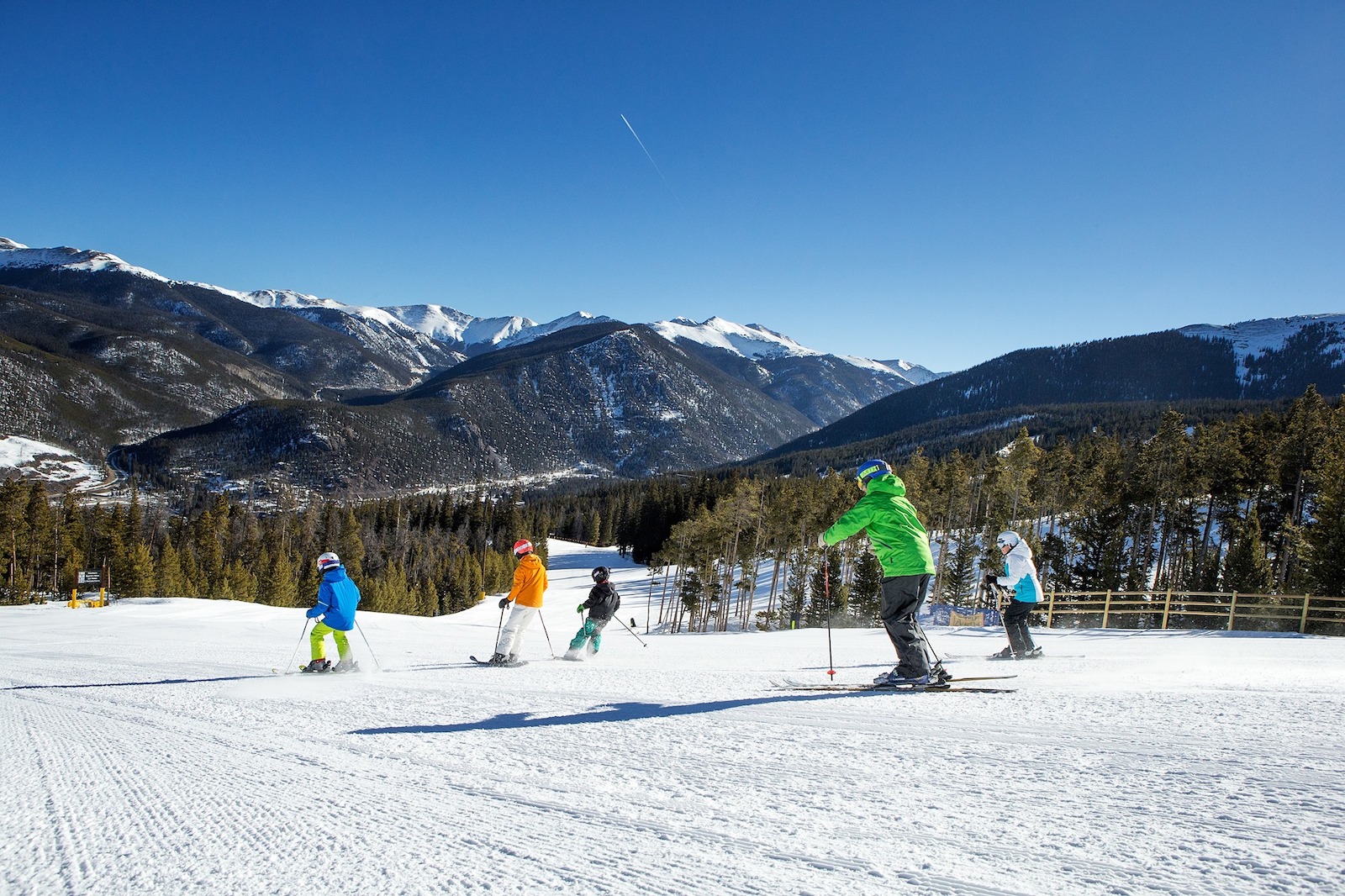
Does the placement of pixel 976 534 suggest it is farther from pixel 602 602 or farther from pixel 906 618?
pixel 906 618

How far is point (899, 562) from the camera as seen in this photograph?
5871 mm

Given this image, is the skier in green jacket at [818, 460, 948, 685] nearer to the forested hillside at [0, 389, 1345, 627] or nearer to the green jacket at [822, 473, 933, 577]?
the green jacket at [822, 473, 933, 577]

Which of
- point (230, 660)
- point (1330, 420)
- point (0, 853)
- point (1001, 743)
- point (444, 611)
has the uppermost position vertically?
point (1330, 420)

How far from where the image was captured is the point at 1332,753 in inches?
141

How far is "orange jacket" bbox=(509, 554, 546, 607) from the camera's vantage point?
330 inches

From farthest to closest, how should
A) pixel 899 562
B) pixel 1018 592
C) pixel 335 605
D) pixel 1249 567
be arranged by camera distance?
pixel 1249 567
pixel 1018 592
pixel 335 605
pixel 899 562

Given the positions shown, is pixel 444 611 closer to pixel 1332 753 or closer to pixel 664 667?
pixel 664 667

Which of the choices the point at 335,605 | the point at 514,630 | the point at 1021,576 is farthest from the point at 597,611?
the point at 1021,576

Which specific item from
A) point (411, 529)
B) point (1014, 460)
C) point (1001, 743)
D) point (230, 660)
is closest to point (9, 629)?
point (230, 660)

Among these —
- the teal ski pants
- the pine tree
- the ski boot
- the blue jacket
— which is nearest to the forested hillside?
the pine tree

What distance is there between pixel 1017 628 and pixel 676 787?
756 cm

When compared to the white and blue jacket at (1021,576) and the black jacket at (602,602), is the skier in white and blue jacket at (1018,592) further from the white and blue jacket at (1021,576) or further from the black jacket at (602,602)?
the black jacket at (602,602)

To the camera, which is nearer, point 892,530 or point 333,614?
point 892,530

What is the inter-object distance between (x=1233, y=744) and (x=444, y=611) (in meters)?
68.8
